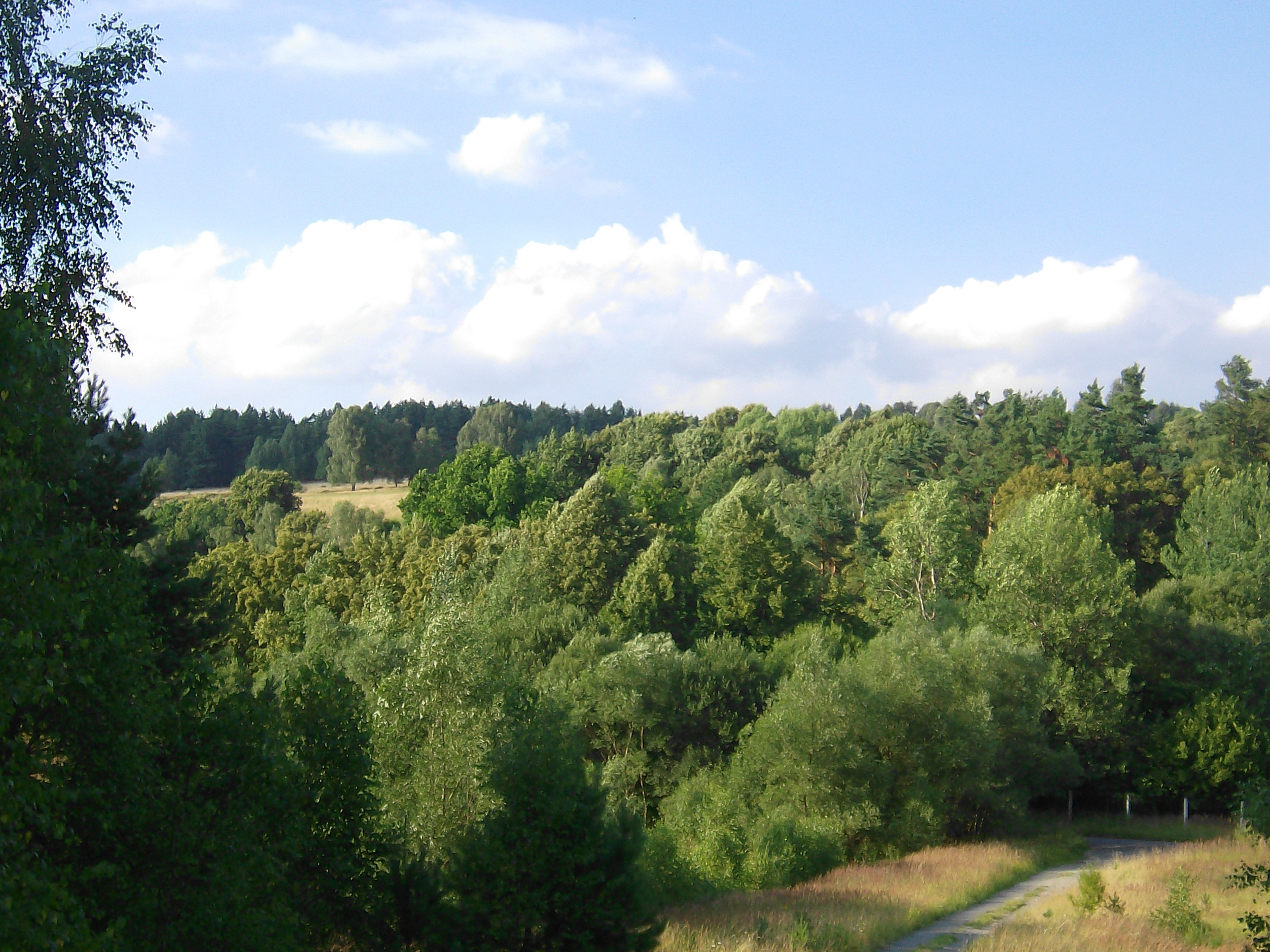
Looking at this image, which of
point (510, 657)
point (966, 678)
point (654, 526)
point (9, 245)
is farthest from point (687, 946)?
point (654, 526)

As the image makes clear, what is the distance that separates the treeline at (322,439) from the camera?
114m

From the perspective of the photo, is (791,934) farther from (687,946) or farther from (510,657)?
(510,657)

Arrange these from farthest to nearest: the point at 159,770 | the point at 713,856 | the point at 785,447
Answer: the point at 785,447 → the point at 713,856 → the point at 159,770

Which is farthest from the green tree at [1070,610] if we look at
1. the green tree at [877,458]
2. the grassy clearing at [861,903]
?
the green tree at [877,458]

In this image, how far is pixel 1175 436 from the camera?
87.5 m

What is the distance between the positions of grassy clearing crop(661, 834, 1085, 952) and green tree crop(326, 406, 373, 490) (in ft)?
284

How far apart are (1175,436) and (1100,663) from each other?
156ft

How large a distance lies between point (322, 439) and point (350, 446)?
743 inches

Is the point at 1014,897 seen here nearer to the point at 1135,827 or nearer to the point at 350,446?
the point at 1135,827

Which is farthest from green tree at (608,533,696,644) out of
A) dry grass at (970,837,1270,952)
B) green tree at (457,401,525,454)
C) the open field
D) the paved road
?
green tree at (457,401,525,454)

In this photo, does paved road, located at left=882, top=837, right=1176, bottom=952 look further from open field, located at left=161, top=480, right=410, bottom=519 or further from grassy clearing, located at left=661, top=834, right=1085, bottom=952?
open field, located at left=161, top=480, right=410, bottom=519

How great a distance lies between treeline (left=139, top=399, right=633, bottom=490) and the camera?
114 meters

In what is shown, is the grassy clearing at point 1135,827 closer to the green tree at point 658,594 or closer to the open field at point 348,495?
the green tree at point 658,594

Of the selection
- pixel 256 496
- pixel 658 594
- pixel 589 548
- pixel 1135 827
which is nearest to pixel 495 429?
pixel 256 496
